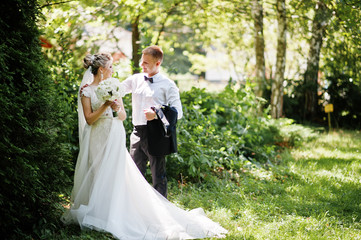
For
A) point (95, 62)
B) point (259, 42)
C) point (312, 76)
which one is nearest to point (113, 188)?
point (95, 62)

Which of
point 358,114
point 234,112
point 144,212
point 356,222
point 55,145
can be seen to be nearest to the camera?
point 55,145

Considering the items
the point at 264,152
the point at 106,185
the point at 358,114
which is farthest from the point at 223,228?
the point at 358,114

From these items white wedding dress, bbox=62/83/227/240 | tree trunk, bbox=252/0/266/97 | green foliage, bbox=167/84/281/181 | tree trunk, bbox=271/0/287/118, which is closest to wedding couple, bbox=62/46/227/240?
white wedding dress, bbox=62/83/227/240

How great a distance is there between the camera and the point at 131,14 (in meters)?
7.53

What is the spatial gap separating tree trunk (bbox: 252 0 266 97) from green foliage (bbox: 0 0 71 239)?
729 centimetres

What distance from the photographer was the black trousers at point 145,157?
4547 mm

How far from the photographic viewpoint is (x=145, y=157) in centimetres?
473

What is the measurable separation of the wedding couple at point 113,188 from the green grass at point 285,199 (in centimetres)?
21

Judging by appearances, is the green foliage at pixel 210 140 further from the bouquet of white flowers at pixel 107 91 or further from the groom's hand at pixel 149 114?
the bouquet of white flowers at pixel 107 91

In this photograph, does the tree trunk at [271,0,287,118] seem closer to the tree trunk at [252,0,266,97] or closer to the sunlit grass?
the tree trunk at [252,0,266,97]

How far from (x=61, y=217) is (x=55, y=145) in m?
0.81

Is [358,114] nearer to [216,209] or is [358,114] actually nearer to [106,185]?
[216,209]

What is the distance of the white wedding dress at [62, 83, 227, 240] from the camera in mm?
3742

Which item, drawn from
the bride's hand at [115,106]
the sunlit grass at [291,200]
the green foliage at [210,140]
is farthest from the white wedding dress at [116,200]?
the green foliage at [210,140]
